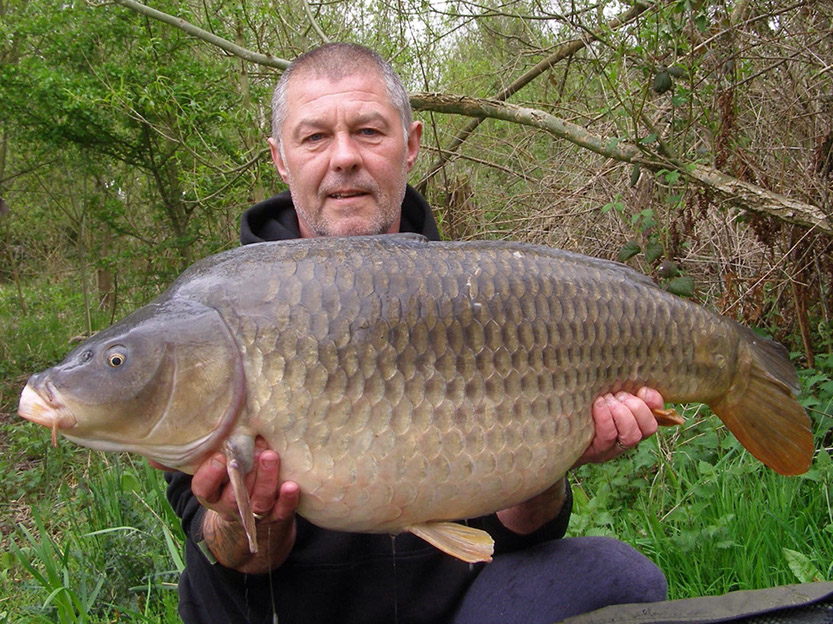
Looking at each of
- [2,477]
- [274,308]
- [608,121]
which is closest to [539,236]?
[608,121]

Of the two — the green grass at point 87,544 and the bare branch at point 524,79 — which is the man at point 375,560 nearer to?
the green grass at point 87,544

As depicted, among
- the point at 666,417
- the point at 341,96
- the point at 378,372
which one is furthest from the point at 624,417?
the point at 341,96

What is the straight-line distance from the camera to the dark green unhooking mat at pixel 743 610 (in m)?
1.25

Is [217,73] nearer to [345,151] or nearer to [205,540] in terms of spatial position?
[345,151]

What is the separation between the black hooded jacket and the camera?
1.51 metres

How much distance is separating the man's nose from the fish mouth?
3.13 feet

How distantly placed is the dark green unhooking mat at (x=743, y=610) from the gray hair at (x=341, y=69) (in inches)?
50.1

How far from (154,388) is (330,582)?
0.66m

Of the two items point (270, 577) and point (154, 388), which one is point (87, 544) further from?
point (154, 388)

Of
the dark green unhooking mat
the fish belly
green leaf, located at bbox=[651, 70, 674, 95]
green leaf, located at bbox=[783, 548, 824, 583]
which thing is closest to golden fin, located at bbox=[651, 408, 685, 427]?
the fish belly

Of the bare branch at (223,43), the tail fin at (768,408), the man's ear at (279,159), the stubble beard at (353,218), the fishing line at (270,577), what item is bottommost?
the fishing line at (270,577)

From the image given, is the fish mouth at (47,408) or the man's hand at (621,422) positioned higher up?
the fish mouth at (47,408)

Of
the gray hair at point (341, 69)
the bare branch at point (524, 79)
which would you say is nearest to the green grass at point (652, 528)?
the gray hair at point (341, 69)

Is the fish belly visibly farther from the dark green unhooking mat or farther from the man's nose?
the man's nose
